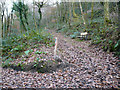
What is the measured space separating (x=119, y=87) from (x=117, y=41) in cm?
373

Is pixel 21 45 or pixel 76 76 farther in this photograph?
pixel 21 45

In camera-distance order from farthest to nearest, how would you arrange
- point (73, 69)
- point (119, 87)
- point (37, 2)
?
point (37, 2), point (73, 69), point (119, 87)

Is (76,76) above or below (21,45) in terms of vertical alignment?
below

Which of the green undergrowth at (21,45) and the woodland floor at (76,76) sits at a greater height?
the green undergrowth at (21,45)

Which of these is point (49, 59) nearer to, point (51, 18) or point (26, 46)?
point (26, 46)

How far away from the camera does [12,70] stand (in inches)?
289

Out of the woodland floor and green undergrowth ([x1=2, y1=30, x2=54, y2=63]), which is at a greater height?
green undergrowth ([x1=2, y1=30, x2=54, y2=63])

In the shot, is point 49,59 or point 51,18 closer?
point 49,59

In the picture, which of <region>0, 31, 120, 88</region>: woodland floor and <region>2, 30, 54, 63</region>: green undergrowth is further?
<region>2, 30, 54, 63</region>: green undergrowth

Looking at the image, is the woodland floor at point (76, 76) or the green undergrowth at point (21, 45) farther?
the green undergrowth at point (21, 45)

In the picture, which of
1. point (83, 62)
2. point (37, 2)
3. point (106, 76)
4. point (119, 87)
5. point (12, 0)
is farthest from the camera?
point (37, 2)

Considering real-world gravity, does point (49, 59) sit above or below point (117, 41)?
below

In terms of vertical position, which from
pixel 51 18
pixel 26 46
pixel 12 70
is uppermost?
pixel 51 18

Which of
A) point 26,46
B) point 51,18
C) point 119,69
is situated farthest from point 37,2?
point 119,69
